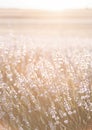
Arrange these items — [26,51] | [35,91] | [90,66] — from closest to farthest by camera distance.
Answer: [35,91] < [90,66] < [26,51]

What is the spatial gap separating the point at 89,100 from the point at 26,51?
1.67 m

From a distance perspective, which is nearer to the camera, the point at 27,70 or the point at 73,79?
the point at 73,79

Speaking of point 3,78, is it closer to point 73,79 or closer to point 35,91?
point 35,91

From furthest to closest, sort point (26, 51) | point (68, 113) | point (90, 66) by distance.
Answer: point (26, 51) < point (90, 66) < point (68, 113)

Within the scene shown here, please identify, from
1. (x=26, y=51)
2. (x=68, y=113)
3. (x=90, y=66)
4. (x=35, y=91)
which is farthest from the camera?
(x=26, y=51)

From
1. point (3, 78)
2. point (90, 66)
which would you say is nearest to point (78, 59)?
point (90, 66)

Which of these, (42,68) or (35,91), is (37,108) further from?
(42,68)

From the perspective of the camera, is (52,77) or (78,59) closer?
(52,77)

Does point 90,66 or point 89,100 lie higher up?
point 90,66

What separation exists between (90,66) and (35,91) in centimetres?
72

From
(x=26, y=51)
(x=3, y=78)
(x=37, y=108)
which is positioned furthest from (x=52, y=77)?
(x=26, y=51)

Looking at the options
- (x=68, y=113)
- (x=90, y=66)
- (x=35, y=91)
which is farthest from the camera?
(x=90, y=66)

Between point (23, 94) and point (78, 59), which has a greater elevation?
point (78, 59)

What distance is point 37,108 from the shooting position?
3.47 metres
